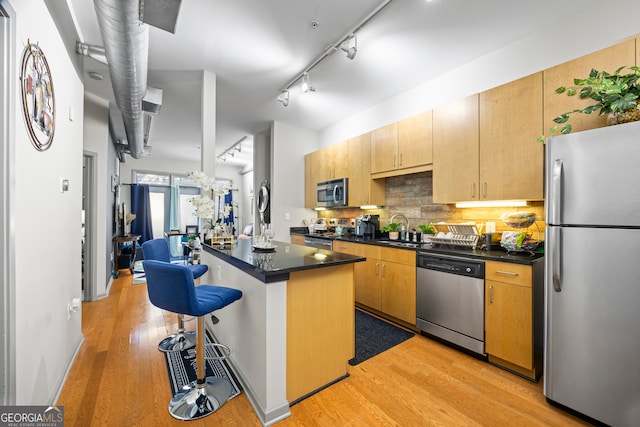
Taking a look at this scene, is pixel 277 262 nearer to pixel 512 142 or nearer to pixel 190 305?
pixel 190 305

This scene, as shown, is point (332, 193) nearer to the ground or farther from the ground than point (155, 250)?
farther from the ground

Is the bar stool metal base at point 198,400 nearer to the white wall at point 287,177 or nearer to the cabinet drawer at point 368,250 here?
the cabinet drawer at point 368,250

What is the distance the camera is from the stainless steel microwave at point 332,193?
414 cm

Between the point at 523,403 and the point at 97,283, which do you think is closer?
the point at 523,403

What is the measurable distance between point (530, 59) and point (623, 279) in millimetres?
2109

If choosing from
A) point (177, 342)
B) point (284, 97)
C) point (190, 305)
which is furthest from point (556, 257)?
point (284, 97)

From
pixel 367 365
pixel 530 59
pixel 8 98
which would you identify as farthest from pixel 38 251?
pixel 530 59

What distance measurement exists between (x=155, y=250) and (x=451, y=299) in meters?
2.77

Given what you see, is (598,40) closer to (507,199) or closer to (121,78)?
(507,199)

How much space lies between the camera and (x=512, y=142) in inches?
90.7

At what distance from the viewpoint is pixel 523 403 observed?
5.76 feet

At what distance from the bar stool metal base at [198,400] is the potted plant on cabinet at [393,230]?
248cm

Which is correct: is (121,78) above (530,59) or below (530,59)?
below

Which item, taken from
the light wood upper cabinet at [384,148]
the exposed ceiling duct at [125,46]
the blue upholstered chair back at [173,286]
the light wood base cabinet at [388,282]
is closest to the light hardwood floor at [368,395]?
the light wood base cabinet at [388,282]
